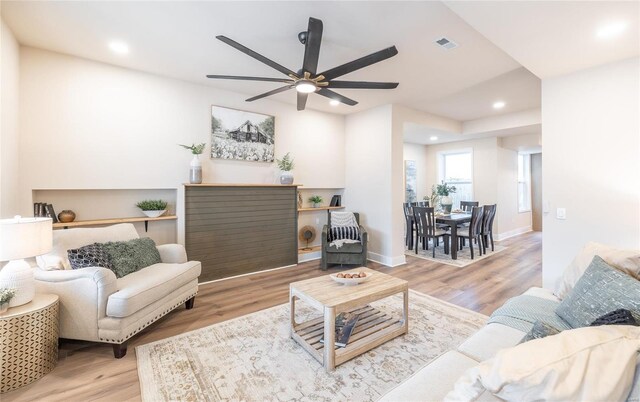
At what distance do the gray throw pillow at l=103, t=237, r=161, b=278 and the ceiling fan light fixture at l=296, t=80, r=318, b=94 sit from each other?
93.9 inches

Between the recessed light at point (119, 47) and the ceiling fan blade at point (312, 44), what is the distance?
2081 mm

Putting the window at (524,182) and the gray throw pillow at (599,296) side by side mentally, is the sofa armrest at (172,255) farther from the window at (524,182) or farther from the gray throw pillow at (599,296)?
the window at (524,182)

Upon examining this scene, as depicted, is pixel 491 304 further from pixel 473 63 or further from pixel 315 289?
pixel 473 63

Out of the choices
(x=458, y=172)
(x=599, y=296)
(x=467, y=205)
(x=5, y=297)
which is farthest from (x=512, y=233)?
(x=5, y=297)

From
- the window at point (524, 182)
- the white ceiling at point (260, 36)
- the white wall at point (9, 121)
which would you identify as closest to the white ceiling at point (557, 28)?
the white ceiling at point (260, 36)

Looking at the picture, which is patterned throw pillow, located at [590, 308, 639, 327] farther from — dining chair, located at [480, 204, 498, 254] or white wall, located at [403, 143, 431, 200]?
white wall, located at [403, 143, 431, 200]

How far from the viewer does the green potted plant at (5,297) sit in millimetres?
1812

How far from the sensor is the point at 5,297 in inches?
71.9

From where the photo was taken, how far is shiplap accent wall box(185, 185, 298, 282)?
3846 millimetres

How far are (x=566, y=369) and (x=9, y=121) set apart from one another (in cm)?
424

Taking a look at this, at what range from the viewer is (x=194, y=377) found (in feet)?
6.29

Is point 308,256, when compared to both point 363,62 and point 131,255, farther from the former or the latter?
point 363,62

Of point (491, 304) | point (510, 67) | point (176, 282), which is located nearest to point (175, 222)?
point (176, 282)

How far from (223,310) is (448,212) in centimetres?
520
